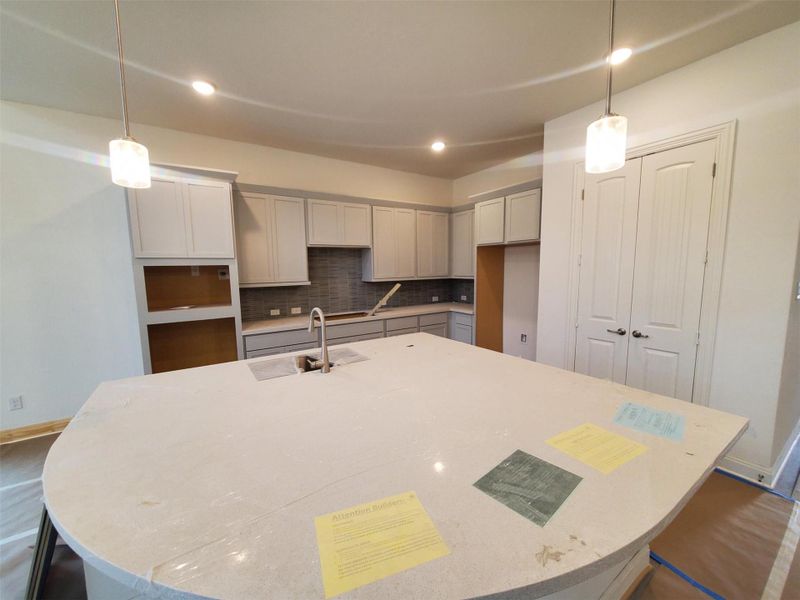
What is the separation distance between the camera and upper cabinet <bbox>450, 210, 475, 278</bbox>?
425cm

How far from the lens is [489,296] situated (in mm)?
4023

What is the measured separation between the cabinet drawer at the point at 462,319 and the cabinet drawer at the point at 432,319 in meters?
0.14

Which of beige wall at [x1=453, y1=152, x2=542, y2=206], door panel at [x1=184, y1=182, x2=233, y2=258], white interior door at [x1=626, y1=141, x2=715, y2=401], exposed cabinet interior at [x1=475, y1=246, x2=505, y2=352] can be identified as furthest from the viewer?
exposed cabinet interior at [x1=475, y1=246, x2=505, y2=352]

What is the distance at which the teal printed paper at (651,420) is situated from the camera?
1.04 meters

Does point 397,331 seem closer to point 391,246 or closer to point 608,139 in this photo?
point 391,246

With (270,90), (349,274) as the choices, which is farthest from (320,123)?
(349,274)

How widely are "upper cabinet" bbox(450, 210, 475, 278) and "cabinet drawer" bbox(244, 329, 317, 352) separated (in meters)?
2.23

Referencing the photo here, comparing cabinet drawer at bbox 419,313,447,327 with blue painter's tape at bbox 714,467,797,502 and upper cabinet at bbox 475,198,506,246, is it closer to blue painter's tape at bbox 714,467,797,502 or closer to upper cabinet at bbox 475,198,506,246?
upper cabinet at bbox 475,198,506,246

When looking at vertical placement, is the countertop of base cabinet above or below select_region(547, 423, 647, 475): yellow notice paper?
above

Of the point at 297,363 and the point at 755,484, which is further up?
the point at 297,363

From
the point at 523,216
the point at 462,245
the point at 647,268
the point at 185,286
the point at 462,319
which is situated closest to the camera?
the point at 647,268

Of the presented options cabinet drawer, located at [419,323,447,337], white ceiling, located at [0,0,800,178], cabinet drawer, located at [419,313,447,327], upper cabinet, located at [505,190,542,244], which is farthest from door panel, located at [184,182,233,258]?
upper cabinet, located at [505,190,542,244]

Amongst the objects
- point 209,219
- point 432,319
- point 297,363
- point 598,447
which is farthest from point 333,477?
point 432,319

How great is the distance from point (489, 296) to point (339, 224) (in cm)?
207
